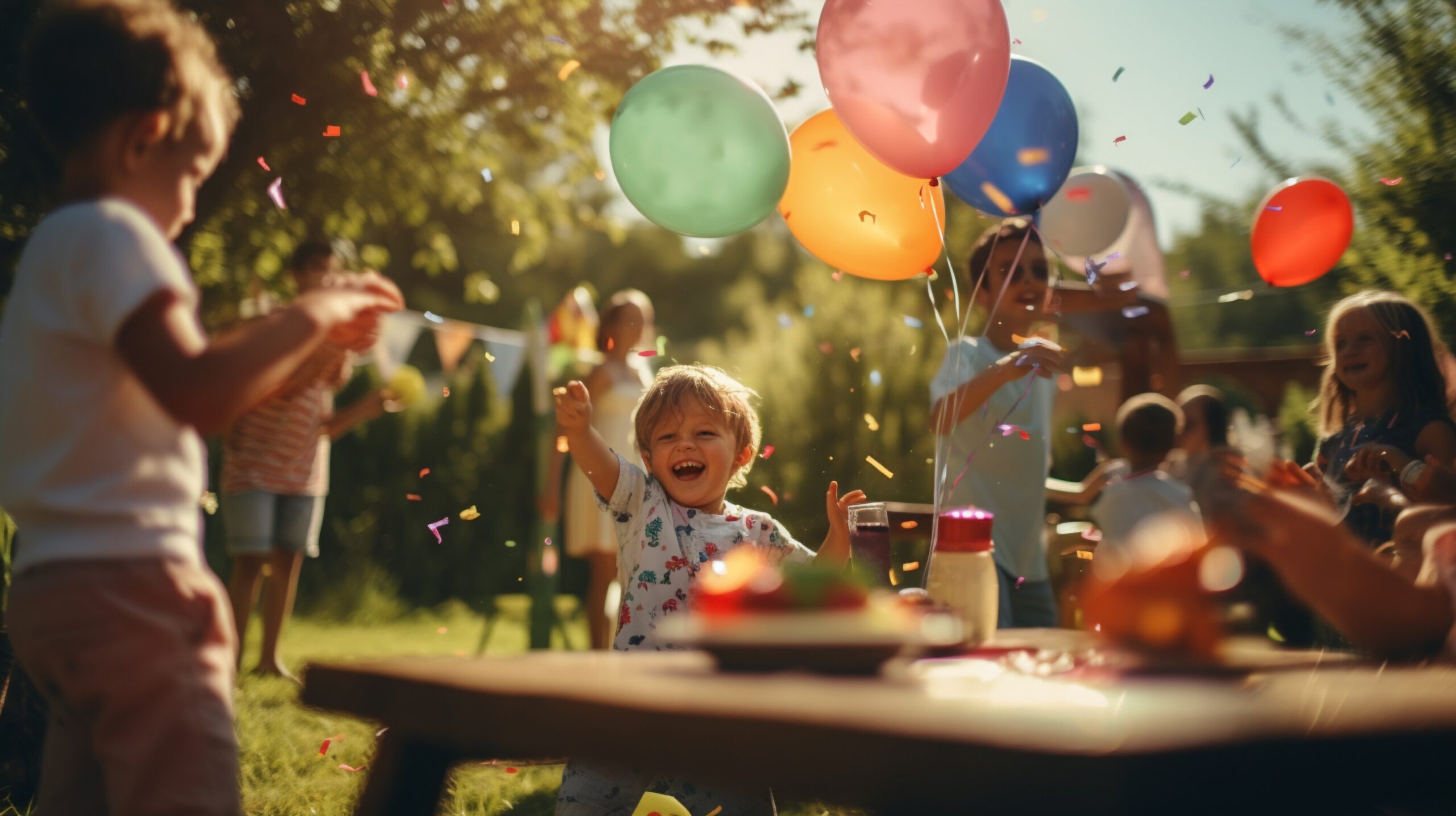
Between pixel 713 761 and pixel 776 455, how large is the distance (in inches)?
231

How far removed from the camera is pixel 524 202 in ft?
22.3

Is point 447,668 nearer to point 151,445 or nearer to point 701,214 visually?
point 151,445

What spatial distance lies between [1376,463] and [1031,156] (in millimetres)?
1231

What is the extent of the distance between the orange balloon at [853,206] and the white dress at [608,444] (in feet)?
4.48

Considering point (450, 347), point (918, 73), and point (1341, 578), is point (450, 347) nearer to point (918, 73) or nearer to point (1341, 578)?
point (918, 73)

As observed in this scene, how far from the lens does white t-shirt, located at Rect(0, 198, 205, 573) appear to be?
1.35m

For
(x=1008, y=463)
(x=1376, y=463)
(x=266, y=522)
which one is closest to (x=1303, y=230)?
(x=1376, y=463)

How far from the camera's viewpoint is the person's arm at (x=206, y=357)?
52.4 inches

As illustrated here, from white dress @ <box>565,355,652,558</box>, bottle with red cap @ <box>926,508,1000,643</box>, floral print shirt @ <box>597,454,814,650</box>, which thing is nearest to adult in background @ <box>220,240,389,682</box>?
white dress @ <box>565,355,652,558</box>

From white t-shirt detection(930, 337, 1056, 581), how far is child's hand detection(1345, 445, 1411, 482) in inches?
32.6

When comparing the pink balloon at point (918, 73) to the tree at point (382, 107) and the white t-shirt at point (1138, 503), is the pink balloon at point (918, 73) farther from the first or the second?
the tree at point (382, 107)

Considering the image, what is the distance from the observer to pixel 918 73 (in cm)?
263

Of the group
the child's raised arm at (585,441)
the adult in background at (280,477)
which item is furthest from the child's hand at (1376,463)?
the adult in background at (280,477)

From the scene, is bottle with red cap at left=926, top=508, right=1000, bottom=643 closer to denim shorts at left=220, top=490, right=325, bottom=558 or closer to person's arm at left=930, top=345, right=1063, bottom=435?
person's arm at left=930, top=345, right=1063, bottom=435
